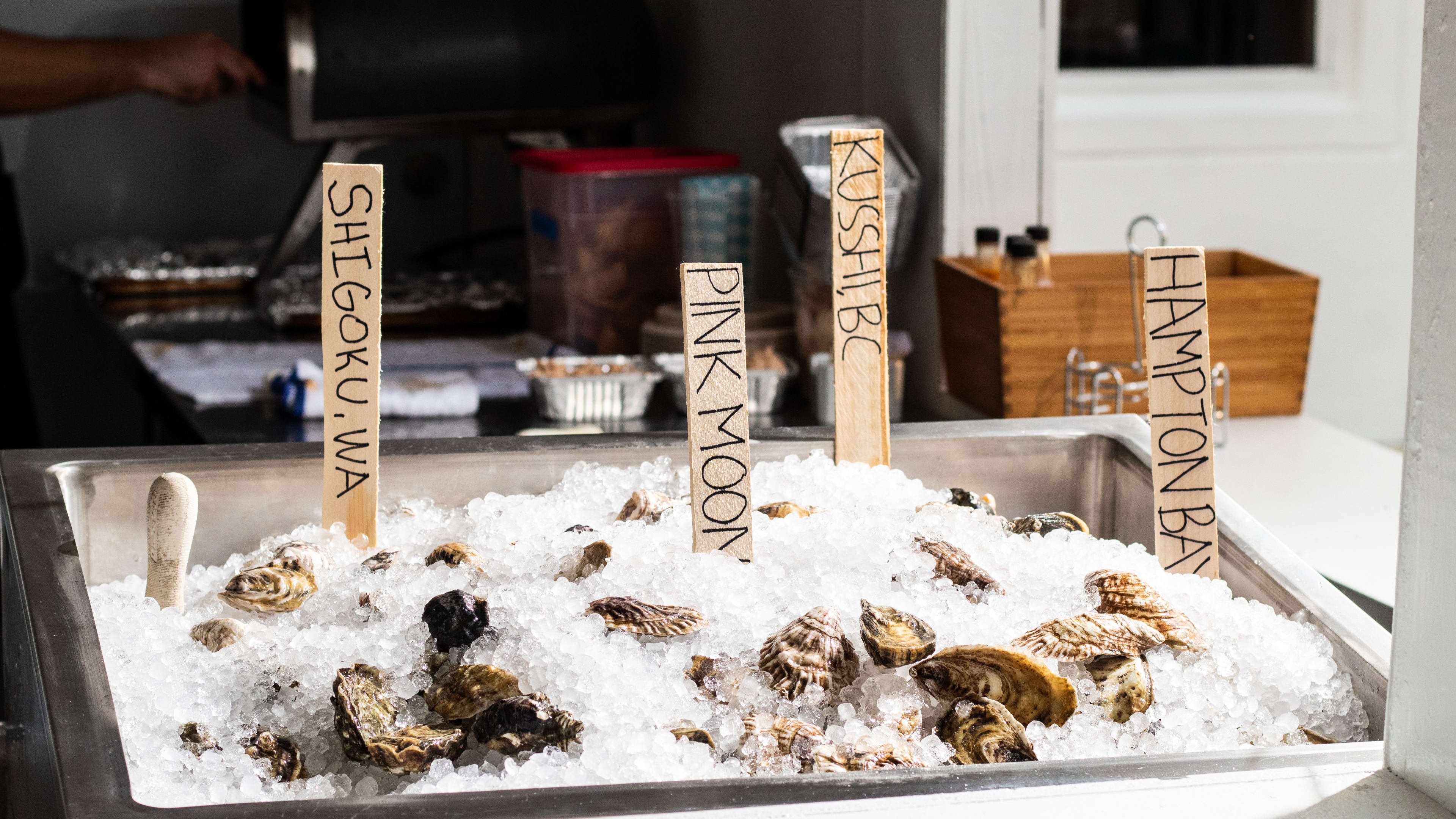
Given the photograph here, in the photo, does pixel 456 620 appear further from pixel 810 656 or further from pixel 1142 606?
pixel 1142 606

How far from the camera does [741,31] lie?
272 cm

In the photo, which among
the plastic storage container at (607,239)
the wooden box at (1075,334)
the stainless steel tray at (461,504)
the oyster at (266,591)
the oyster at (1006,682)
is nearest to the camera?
the stainless steel tray at (461,504)

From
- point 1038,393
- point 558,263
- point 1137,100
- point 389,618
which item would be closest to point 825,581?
point 389,618

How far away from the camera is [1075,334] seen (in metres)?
1.63

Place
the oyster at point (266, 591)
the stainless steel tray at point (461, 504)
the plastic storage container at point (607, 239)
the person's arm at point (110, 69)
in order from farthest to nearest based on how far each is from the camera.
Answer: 1. the person's arm at point (110, 69)
2. the plastic storage container at point (607, 239)
3. the oyster at point (266, 591)
4. the stainless steel tray at point (461, 504)

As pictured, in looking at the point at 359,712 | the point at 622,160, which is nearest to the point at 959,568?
the point at 359,712

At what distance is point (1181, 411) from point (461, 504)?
1.52 feet

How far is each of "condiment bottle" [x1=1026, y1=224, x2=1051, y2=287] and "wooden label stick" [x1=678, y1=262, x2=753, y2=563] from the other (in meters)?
1.00

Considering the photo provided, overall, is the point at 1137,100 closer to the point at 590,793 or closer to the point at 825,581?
the point at 825,581

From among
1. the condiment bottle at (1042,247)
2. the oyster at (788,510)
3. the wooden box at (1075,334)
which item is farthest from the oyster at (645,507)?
the condiment bottle at (1042,247)

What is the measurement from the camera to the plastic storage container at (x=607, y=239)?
2.23 meters

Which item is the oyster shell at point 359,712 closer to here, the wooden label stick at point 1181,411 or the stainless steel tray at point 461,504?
the stainless steel tray at point 461,504

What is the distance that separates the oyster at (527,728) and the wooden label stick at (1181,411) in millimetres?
370

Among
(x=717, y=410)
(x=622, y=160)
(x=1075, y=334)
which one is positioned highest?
(x=622, y=160)
